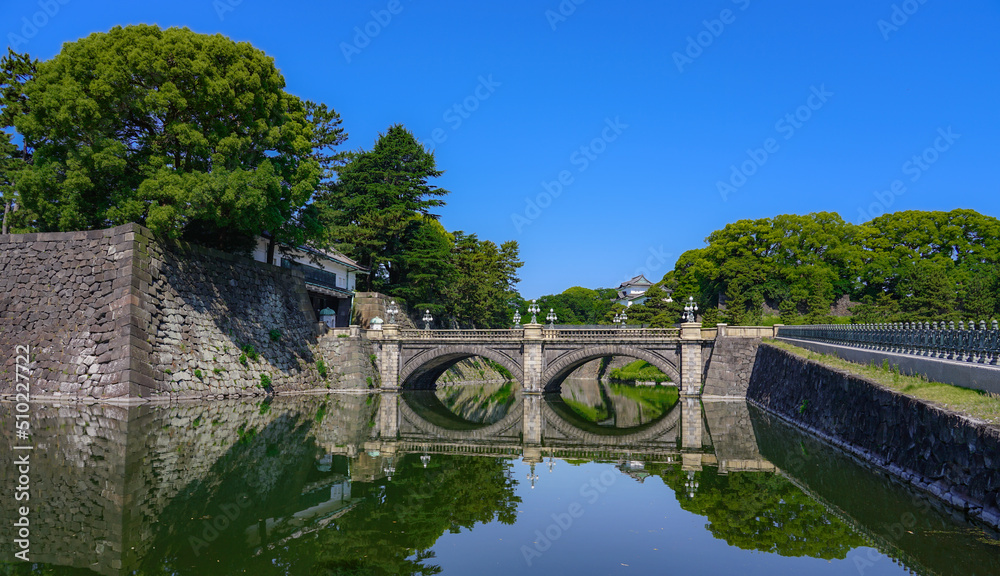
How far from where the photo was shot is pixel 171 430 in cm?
2075

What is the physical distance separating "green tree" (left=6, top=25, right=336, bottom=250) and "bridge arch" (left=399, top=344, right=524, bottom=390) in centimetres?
1587

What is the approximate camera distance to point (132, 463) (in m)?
15.5

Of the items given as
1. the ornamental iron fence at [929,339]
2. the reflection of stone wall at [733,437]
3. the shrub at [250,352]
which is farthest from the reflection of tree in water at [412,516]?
the shrub at [250,352]

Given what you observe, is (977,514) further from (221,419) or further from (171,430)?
(221,419)

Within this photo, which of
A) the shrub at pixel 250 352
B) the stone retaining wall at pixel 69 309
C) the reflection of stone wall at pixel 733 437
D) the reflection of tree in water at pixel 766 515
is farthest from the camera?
the shrub at pixel 250 352

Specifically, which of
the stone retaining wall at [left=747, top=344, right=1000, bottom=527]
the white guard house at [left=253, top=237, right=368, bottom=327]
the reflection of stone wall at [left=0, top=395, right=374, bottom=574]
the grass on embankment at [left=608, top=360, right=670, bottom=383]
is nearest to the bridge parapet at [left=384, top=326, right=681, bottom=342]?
the white guard house at [left=253, top=237, right=368, bottom=327]

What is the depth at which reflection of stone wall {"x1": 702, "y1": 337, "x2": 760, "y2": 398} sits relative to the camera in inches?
1475

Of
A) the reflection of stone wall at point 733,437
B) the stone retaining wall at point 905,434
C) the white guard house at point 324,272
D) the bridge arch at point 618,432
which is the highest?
the white guard house at point 324,272

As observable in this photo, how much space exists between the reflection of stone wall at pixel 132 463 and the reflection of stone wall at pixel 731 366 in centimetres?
2106

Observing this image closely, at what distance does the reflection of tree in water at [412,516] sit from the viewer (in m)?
9.77

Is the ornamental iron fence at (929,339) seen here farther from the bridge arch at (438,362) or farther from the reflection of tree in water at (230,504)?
the bridge arch at (438,362)

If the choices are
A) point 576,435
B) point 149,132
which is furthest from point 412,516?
point 149,132

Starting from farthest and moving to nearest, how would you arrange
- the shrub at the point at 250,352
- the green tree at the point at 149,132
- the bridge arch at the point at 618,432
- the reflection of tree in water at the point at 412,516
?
the shrub at the point at 250,352 → the green tree at the point at 149,132 → the bridge arch at the point at 618,432 → the reflection of tree in water at the point at 412,516

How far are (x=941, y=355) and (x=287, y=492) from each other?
16.7 meters
